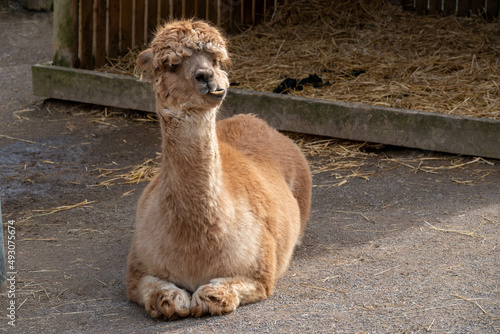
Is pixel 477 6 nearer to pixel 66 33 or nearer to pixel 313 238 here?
pixel 66 33

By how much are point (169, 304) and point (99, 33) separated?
215 inches

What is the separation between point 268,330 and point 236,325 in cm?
17

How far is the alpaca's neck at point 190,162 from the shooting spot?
3408 millimetres

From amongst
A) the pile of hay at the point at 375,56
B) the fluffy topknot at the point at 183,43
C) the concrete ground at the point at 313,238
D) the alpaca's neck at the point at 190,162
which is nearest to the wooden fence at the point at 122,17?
the pile of hay at the point at 375,56

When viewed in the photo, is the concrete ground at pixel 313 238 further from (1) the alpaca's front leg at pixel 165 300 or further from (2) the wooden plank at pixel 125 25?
(2) the wooden plank at pixel 125 25

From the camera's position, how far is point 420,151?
6625 millimetres

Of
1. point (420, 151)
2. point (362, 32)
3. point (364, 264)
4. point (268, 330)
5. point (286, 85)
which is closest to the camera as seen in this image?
point (268, 330)

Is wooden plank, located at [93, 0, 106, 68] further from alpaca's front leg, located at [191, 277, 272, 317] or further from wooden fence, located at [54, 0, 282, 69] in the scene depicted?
alpaca's front leg, located at [191, 277, 272, 317]

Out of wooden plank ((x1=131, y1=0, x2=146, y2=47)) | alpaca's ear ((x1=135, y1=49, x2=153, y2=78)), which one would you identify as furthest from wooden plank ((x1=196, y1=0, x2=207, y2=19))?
alpaca's ear ((x1=135, y1=49, x2=153, y2=78))

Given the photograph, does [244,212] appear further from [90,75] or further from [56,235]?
[90,75]

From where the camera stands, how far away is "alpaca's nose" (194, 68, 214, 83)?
3295mm

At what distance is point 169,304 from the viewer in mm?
3531

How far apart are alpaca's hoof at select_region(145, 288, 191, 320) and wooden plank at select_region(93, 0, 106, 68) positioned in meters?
5.31

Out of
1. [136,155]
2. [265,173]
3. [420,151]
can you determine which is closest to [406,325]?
[265,173]
